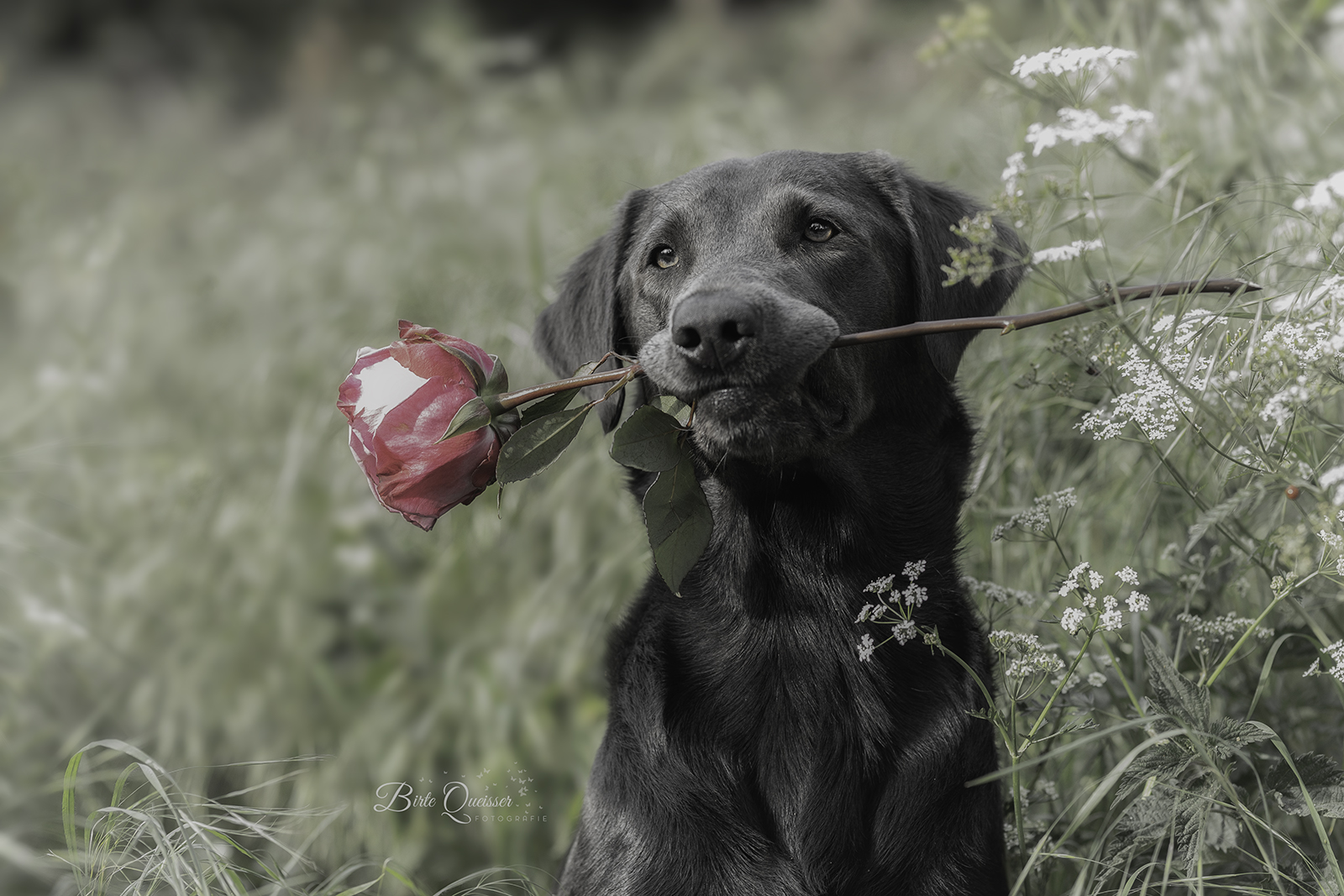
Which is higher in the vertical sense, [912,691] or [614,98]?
[912,691]

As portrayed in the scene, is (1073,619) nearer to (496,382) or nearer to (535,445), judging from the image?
(535,445)

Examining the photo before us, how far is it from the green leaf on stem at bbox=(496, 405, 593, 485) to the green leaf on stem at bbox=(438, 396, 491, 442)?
0.20 feet

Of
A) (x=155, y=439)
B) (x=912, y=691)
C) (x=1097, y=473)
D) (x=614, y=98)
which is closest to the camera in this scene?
(x=912, y=691)

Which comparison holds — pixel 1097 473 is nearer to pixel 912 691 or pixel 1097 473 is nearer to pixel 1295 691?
pixel 1295 691

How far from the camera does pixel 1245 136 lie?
3395mm

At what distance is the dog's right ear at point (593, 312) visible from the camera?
2436 mm

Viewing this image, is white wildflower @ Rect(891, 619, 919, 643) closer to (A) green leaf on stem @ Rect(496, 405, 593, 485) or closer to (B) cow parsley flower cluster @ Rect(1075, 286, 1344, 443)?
(B) cow parsley flower cluster @ Rect(1075, 286, 1344, 443)

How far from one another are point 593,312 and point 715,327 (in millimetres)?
832

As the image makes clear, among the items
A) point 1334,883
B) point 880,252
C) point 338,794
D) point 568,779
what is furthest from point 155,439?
point 1334,883

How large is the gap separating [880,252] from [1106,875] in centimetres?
130

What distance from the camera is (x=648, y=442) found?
5.82 ft

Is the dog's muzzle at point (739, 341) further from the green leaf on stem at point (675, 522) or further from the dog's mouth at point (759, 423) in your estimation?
the green leaf on stem at point (675, 522)

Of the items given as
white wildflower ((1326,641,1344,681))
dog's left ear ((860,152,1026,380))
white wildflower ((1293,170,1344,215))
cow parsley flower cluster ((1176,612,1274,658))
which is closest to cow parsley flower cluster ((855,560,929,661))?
dog's left ear ((860,152,1026,380))

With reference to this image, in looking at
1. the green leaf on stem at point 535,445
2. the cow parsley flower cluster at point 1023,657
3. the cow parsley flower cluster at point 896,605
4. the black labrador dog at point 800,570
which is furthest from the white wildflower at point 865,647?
the green leaf on stem at point 535,445
